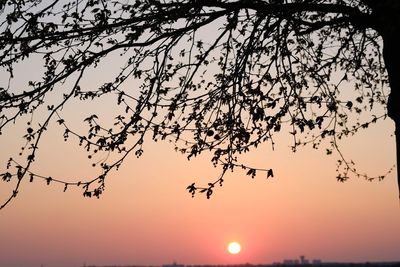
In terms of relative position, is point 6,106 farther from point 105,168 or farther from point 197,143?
point 197,143

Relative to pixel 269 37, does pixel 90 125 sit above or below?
below

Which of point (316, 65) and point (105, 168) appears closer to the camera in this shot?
point (105, 168)

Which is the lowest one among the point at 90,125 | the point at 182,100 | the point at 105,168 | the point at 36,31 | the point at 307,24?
the point at 105,168

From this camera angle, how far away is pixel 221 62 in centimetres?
1286

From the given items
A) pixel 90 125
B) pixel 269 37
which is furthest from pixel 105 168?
pixel 269 37

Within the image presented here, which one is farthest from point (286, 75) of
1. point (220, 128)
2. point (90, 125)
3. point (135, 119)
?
point (90, 125)

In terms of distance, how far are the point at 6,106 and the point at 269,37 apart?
496 cm

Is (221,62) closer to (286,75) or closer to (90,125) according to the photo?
(286,75)

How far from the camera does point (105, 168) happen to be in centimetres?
977

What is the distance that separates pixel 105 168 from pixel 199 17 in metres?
3.30

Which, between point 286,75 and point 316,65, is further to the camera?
point 316,65

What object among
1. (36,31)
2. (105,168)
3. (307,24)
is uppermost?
(307,24)

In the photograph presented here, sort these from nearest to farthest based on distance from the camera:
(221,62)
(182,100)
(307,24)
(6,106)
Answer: (6,106) < (182,100) < (307,24) < (221,62)

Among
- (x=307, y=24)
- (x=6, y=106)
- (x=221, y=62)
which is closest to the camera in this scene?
(x=6, y=106)
